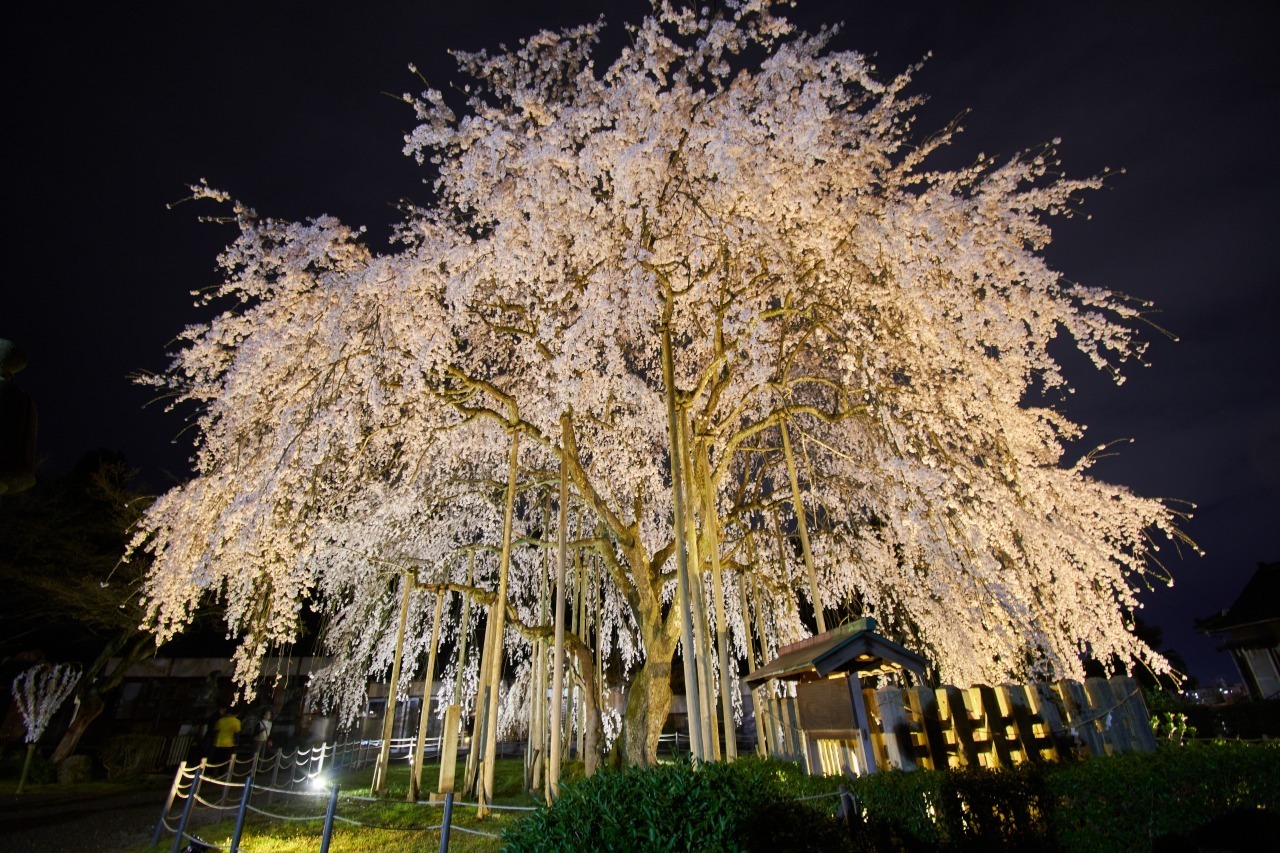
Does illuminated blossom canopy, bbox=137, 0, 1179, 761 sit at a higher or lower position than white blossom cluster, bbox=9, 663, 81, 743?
higher

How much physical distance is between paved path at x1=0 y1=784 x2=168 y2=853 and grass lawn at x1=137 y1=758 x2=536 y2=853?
2.64 ft

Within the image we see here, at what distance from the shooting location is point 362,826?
24.7 ft

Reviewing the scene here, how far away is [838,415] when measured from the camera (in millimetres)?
8398

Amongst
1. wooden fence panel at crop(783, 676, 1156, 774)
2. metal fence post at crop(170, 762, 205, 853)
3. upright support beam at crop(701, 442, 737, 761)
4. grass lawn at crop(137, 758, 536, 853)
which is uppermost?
upright support beam at crop(701, 442, 737, 761)

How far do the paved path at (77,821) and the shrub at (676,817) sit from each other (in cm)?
809

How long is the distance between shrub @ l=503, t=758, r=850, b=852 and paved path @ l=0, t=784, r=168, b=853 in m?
8.09

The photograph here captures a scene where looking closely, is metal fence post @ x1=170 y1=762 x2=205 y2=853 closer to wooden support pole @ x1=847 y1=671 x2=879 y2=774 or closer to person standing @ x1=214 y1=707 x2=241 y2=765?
person standing @ x1=214 y1=707 x2=241 y2=765

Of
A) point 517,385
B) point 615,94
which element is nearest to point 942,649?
point 517,385

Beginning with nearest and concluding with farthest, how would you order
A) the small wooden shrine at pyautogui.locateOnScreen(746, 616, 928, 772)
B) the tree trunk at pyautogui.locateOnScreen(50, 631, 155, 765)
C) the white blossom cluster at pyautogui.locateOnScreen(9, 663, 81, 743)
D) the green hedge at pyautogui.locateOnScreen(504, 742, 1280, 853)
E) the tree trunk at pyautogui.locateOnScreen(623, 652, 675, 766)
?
the green hedge at pyautogui.locateOnScreen(504, 742, 1280, 853)
the small wooden shrine at pyautogui.locateOnScreen(746, 616, 928, 772)
the tree trunk at pyautogui.locateOnScreen(623, 652, 675, 766)
the white blossom cluster at pyautogui.locateOnScreen(9, 663, 81, 743)
the tree trunk at pyautogui.locateOnScreen(50, 631, 155, 765)

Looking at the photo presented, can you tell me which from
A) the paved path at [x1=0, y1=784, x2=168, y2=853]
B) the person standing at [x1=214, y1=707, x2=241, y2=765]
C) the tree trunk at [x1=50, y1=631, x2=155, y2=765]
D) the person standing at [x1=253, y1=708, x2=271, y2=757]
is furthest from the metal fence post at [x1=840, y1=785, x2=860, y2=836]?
the tree trunk at [x1=50, y1=631, x2=155, y2=765]

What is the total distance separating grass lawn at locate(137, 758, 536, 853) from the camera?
23.9ft

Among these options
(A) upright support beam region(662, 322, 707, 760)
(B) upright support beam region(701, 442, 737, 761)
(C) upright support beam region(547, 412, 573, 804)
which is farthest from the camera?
(C) upright support beam region(547, 412, 573, 804)

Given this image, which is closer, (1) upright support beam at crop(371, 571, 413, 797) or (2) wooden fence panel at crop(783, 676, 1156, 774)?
(2) wooden fence panel at crop(783, 676, 1156, 774)

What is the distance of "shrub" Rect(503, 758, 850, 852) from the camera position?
10.6 ft
